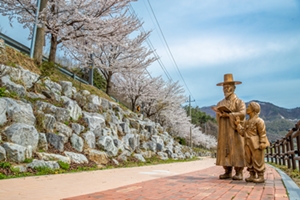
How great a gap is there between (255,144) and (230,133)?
705 mm

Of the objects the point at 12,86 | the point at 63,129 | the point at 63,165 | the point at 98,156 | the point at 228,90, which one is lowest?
the point at 63,165

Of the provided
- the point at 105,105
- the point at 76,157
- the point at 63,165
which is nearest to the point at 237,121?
the point at 63,165

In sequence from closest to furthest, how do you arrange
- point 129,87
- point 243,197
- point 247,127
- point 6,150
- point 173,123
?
1. point 243,197
2. point 247,127
3. point 6,150
4. point 129,87
5. point 173,123

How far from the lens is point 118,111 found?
14453 millimetres

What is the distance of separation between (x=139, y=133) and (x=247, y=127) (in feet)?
33.1

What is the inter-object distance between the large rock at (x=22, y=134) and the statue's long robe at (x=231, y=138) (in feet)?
16.1

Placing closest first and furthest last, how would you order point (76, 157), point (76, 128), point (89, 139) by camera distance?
point (76, 157), point (76, 128), point (89, 139)

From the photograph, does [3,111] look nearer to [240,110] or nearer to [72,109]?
[72,109]

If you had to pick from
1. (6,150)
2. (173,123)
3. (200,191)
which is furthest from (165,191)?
(173,123)

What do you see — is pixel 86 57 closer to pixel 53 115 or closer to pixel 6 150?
pixel 53 115

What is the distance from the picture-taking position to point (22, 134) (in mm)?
6965

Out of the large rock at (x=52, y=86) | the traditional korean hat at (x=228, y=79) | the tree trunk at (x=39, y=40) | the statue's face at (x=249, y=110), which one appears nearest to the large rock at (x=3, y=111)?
the large rock at (x=52, y=86)

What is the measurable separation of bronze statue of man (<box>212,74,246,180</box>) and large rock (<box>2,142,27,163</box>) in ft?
15.5

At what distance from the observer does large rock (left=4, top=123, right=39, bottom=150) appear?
676cm
